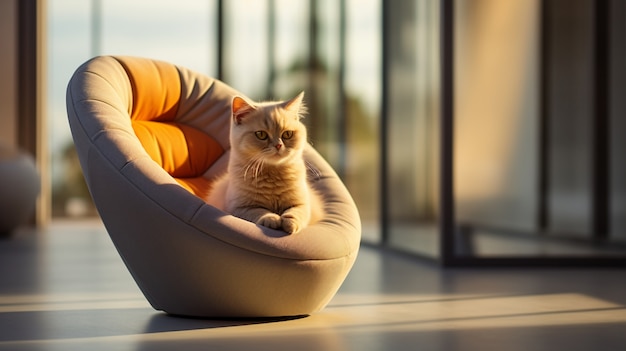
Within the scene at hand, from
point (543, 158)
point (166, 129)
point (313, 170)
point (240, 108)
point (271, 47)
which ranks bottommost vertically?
point (543, 158)

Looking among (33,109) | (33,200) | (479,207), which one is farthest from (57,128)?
(479,207)

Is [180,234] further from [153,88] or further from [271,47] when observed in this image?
[271,47]

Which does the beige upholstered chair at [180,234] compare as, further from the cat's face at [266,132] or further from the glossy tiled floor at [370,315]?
the cat's face at [266,132]

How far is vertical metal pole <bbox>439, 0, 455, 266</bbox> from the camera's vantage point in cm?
615

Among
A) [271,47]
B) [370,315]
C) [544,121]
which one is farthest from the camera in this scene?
[271,47]

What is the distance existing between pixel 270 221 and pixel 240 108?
45 centimetres

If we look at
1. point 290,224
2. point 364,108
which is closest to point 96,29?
point 364,108

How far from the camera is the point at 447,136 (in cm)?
616

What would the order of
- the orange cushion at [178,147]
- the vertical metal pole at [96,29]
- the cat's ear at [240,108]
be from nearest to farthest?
the cat's ear at [240,108] → the orange cushion at [178,147] → the vertical metal pole at [96,29]

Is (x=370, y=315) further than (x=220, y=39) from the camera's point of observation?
No

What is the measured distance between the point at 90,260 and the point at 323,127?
2.98 m

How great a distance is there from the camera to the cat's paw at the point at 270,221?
3594 mm

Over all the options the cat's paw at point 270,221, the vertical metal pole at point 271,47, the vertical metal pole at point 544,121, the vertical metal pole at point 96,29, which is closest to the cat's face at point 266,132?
the cat's paw at point 270,221

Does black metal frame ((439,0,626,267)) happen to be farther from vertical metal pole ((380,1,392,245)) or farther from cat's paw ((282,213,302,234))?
cat's paw ((282,213,302,234))
